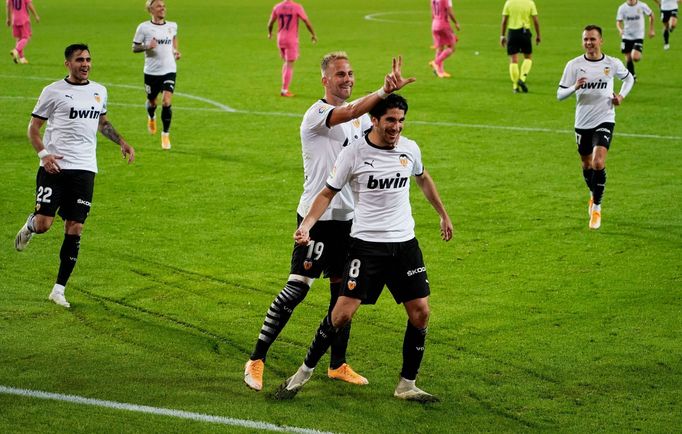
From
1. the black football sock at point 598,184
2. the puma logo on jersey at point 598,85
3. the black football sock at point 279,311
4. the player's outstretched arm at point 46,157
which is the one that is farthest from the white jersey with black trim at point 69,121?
the puma logo on jersey at point 598,85

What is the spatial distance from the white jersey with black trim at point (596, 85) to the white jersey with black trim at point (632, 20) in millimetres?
13426

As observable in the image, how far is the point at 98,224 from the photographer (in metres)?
14.9

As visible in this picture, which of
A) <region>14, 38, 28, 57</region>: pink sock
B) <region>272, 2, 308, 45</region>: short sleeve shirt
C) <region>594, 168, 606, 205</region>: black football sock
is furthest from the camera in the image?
<region>14, 38, 28, 57</region>: pink sock

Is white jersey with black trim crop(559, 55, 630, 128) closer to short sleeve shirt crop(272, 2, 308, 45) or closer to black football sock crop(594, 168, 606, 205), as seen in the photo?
black football sock crop(594, 168, 606, 205)

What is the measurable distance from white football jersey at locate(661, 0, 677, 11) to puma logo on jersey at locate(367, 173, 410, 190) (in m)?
28.3

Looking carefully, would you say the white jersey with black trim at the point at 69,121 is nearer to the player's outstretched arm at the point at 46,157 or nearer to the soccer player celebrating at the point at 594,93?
the player's outstretched arm at the point at 46,157

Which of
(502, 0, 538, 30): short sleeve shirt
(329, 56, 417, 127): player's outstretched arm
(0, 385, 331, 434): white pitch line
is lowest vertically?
(0, 385, 331, 434): white pitch line

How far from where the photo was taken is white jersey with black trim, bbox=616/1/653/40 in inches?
1105

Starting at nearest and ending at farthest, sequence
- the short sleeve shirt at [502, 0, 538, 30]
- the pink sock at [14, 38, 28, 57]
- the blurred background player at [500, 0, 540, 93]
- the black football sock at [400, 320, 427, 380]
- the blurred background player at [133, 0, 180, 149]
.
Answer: the black football sock at [400, 320, 427, 380] < the blurred background player at [133, 0, 180, 149] < the blurred background player at [500, 0, 540, 93] < the short sleeve shirt at [502, 0, 538, 30] < the pink sock at [14, 38, 28, 57]

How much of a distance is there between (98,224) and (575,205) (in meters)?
6.68

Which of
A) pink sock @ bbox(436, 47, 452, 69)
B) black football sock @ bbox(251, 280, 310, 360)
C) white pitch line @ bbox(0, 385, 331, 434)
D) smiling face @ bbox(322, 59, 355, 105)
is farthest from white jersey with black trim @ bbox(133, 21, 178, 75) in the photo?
white pitch line @ bbox(0, 385, 331, 434)

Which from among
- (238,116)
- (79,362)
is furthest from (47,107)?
(238,116)

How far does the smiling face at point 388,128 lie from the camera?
839 centimetres

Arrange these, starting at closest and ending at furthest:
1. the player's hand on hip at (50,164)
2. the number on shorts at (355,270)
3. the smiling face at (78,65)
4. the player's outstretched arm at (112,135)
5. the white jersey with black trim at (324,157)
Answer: the number on shorts at (355,270) → the white jersey with black trim at (324,157) → the player's hand on hip at (50,164) → the smiling face at (78,65) → the player's outstretched arm at (112,135)
